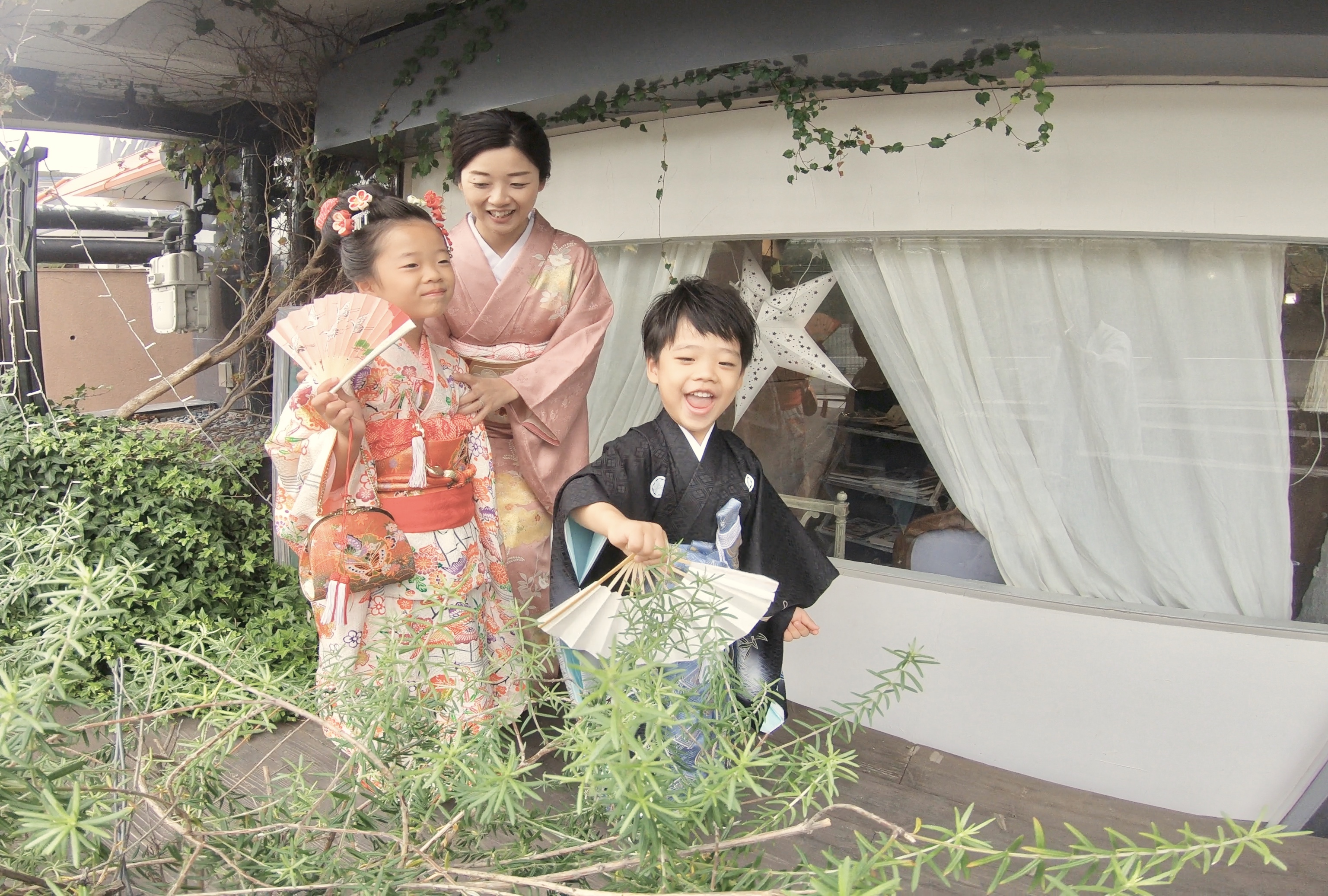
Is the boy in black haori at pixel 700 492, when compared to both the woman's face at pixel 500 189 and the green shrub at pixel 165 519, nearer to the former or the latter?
the woman's face at pixel 500 189

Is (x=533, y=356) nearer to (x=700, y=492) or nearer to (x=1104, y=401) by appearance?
(x=700, y=492)

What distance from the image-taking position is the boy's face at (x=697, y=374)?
7.58 feet

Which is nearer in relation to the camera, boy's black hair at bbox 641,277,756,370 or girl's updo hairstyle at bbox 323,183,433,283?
boy's black hair at bbox 641,277,756,370

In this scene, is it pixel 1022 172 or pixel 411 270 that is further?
pixel 1022 172

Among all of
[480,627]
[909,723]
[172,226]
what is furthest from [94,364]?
[909,723]

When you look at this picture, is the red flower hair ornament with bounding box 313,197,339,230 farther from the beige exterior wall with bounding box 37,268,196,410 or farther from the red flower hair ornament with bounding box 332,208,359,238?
the beige exterior wall with bounding box 37,268,196,410

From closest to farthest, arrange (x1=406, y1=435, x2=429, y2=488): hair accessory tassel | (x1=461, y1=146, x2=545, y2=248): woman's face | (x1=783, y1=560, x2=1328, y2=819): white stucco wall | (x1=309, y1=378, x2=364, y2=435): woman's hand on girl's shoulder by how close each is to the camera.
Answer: (x1=309, y1=378, x2=364, y2=435): woman's hand on girl's shoulder
(x1=406, y1=435, x2=429, y2=488): hair accessory tassel
(x1=461, y1=146, x2=545, y2=248): woman's face
(x1=783, y1=560, x2=1328, y2=819): white stucco wall

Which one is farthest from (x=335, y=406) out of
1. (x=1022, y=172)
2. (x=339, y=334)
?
(x=1022, y=172)

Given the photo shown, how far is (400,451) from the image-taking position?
2520 millimetres

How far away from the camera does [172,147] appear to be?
550 cm

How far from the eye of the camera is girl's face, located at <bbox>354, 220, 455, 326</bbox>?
244 cm

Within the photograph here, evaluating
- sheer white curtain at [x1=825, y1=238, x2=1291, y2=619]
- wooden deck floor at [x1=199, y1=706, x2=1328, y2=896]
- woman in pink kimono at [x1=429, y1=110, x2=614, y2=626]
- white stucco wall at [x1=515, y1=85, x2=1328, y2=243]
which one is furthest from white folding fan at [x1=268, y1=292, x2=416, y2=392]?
sheer white curtain at [x1=825, y1=238, x2=1291, y2=619]

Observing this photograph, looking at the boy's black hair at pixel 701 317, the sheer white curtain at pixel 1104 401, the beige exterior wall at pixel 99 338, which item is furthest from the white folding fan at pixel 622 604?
the beige exterior wall at pixel 99 338

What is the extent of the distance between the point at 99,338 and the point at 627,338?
750cm
